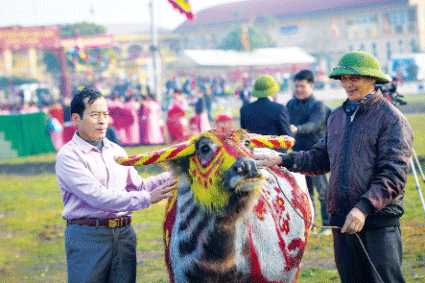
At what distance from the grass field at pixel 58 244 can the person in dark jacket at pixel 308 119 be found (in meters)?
0.74

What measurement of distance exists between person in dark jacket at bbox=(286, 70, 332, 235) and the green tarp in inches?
473

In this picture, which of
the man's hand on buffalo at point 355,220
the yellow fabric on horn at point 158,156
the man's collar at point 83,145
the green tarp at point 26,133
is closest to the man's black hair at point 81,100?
the man's collar at point 83,145

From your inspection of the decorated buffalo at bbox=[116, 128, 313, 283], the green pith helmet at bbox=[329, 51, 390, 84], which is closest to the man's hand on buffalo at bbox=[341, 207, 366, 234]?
the decorated buffalo at bbox=[116, 128, 313, 283]

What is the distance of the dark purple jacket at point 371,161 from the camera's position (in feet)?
10.7

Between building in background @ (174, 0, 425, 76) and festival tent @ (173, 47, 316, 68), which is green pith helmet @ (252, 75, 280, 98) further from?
building in background @ (174, 0, 425, 76)

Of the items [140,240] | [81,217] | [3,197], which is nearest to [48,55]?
[3,197]

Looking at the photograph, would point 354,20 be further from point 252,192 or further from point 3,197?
point 252,192

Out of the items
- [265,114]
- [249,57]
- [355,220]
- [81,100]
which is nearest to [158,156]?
[81,100]

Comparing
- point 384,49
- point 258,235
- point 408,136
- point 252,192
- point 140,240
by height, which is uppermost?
point 384,49

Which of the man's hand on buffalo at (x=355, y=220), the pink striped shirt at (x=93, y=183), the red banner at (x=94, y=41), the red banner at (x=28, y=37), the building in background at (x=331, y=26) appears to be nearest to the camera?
the man's hand on buffalo at (x=355, y=220)

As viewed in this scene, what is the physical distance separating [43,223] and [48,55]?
5251cm

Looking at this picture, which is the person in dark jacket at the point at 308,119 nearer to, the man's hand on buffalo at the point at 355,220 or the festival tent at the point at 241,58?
the man's hand on buffalo at the point at 355,220

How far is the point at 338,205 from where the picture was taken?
11.6 feet

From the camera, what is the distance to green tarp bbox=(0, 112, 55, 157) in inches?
667
